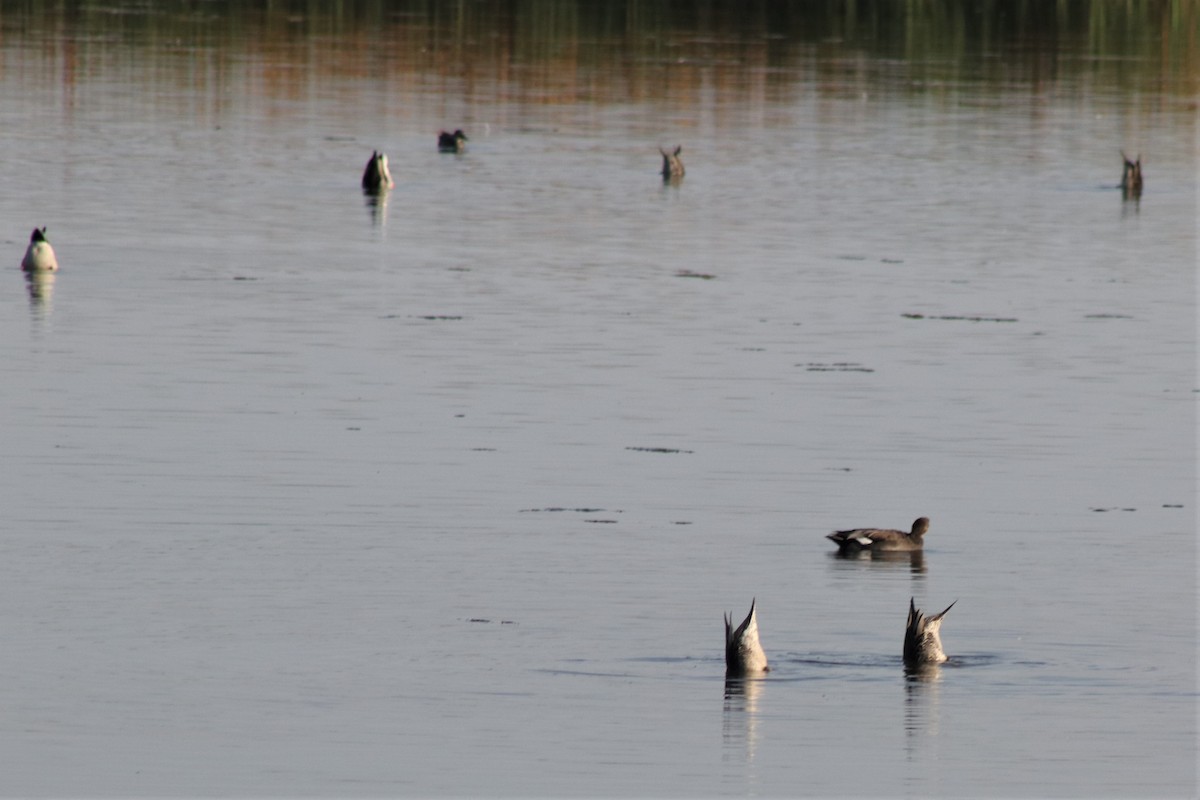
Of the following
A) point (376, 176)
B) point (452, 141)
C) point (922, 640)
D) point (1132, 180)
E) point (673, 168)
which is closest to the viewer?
point (922, 640)

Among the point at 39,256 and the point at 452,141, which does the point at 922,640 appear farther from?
the point at 452,141

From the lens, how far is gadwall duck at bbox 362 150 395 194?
4016cm

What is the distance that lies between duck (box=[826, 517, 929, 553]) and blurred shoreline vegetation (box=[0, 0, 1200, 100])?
39342 millimetres

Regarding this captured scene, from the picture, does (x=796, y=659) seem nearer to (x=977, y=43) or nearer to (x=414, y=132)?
(x=414, y=132)

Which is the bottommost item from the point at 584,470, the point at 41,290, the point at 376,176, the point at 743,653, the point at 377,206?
the point at 743,653

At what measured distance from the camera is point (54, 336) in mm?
26797

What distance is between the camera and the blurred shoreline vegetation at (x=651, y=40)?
6212 centimetres

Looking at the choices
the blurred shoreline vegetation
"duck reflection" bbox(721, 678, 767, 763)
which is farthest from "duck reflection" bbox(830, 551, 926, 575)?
the blurred shoreline vegetation

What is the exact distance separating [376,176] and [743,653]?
25.7 metres

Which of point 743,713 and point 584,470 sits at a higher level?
point 584,470

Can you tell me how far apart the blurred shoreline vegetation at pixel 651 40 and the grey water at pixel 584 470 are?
14452 mm

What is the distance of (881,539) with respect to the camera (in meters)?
18.5

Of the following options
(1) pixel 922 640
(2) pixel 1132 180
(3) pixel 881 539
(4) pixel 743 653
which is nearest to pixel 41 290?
(3) pixel 881 539

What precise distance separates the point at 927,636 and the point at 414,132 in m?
36.5
